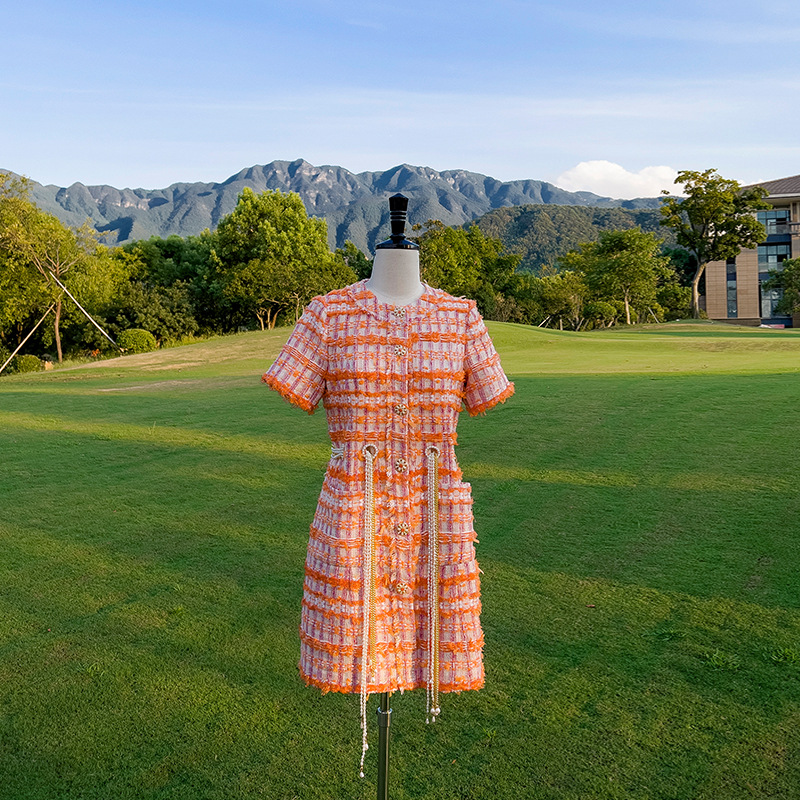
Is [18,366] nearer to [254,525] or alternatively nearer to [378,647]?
[254,525]

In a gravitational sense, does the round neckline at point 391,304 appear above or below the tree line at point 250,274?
below

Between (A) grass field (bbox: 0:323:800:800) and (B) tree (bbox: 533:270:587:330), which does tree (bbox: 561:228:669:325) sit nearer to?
(B) tree (bbox: 533:270:587:330)

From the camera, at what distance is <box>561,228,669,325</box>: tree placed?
106 ft

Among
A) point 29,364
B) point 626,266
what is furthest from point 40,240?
point 626,266

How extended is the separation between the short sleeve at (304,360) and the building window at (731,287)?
2174 inches

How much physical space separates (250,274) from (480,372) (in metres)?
31.0

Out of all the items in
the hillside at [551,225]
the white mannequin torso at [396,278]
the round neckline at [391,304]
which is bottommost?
the round neckline at [391,304]

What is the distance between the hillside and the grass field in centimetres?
7331

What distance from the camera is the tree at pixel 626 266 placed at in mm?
32438

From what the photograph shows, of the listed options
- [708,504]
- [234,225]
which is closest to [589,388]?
[708,504]

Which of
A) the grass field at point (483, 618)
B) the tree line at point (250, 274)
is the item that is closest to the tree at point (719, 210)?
the tree line at point (250, 274)

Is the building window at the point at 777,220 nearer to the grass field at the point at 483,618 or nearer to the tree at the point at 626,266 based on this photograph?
the tree at the point at 626,266

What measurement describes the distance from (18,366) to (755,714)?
3059 centimetres

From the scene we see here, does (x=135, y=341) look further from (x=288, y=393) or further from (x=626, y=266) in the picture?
(x=288, y=393)
